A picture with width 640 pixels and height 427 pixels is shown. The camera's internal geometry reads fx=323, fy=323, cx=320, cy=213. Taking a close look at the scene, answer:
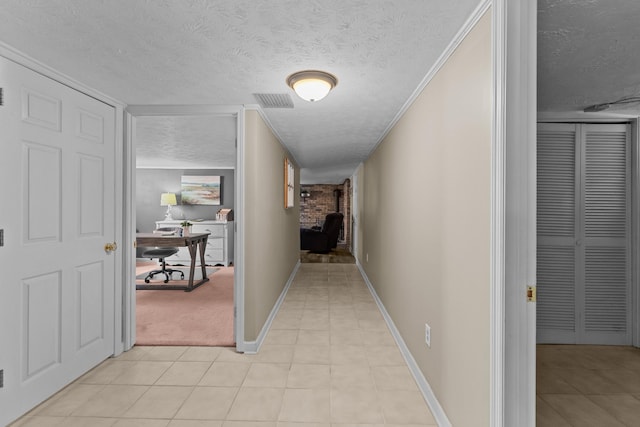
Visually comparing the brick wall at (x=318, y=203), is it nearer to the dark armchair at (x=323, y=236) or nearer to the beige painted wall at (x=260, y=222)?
the dark armchair at (x=323, y=236)

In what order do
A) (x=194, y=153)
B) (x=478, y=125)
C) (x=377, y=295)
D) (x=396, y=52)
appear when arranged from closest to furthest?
(x=478, y=125)
(x=396, y=52)
(x=377, y=295)
(x=194, y=153)

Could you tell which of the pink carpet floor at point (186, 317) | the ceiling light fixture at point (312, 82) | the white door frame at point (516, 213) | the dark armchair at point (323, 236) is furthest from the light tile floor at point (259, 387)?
the dark armchair at point (323, 236)

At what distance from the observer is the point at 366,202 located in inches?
215

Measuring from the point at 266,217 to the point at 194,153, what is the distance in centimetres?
262

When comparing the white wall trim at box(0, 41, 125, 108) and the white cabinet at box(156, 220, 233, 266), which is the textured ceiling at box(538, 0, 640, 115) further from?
the white cabinet at box(156, 220, 233, 266)

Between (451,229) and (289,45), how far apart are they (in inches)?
50.9

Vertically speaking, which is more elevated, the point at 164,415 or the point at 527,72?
the point at 527,72

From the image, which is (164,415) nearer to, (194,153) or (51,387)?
(51,387)

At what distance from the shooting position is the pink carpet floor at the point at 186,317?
115 inches

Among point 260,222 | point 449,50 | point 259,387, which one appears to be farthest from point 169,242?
point 449,50

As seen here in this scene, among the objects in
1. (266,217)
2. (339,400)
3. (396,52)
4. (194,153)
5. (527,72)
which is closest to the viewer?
(527,72)

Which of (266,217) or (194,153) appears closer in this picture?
(266,217)

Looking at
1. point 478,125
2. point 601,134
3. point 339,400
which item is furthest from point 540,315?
point 478,125

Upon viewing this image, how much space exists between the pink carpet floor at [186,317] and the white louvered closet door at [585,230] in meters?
2.98
